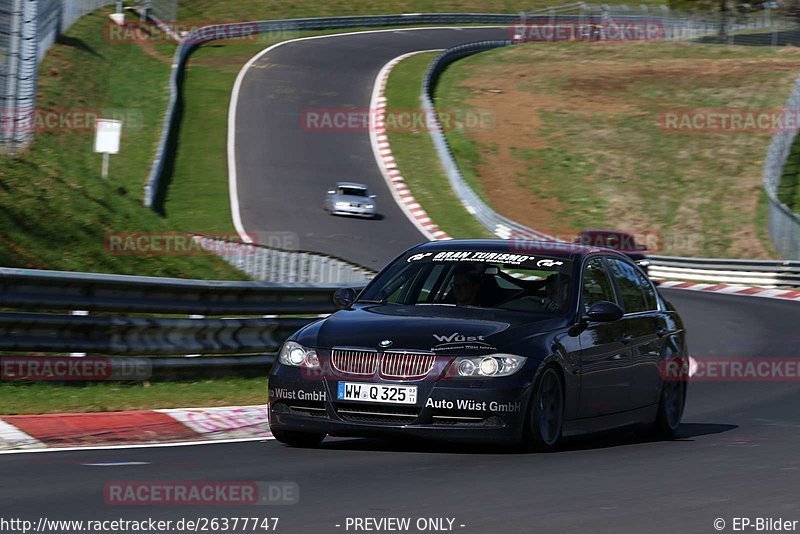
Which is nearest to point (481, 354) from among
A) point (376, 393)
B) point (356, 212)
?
point (376, 393)

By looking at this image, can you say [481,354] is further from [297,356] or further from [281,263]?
[281,263]

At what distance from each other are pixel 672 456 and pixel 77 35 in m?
42.1

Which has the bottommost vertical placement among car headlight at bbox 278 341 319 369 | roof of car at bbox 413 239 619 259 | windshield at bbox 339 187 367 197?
windshield at bbox 339 187 367 197

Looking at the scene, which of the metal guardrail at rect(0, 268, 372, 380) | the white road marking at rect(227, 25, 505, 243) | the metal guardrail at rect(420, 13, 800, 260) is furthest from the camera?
the metal guardrail at rect(420, 13, 800, 260)

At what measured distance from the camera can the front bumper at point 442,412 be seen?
8461 mm

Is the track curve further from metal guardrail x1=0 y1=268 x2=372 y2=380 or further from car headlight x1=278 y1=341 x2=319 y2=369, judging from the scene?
car headlight x1=278 y1=341 x2=319 y2=369

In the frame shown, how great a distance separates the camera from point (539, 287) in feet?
31.7

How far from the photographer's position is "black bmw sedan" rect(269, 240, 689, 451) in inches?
335

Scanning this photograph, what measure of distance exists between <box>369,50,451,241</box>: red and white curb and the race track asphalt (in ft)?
85.8

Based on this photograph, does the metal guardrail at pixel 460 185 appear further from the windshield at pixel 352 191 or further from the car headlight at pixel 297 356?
the car headlight at pixel 297 356

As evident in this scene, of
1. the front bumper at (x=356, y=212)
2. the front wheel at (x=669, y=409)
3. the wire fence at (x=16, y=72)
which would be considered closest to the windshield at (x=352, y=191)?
the front bumper at (x=356, y=212)

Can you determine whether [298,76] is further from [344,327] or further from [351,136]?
[344,327]

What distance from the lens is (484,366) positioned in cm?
851

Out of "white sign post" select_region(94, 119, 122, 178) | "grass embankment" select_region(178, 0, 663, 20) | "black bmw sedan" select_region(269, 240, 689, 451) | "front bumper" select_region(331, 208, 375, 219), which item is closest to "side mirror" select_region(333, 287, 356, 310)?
"black bmw sedan" select_region(269, 240, 689, 451)
